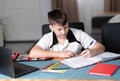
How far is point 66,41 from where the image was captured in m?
2.07

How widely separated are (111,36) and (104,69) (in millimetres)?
832

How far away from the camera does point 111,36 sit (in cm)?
230

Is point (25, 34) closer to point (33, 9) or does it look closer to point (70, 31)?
point (33, 9)

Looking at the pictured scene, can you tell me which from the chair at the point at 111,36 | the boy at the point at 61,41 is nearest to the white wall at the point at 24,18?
the chair at the point at 111,36

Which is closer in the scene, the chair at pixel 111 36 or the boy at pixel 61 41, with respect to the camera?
the boy at pixel 61 41

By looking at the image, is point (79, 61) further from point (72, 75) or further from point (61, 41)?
point (61, 41)

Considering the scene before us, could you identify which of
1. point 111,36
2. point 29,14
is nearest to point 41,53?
point 111,36

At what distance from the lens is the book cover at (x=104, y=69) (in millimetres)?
1462

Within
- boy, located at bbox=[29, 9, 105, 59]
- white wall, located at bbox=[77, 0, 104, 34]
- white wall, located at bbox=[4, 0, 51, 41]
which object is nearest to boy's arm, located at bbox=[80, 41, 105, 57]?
boy, located at bbox=[29, 9, 105, 59]

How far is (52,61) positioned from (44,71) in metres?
0.22

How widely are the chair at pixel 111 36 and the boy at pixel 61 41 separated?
0.27 m

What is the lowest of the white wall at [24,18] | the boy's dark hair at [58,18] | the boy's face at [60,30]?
the white wall at [24,18]

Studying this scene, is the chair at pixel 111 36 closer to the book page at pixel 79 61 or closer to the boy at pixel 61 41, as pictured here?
the boy at pixel 61 41

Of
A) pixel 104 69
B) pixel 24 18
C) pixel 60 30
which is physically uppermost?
pixel 60 30
